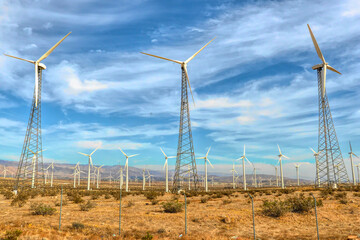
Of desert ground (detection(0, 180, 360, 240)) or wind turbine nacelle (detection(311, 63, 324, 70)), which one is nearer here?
desert ground (detection(0, 180, 360, 240))

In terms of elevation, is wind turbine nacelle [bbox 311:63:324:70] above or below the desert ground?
above

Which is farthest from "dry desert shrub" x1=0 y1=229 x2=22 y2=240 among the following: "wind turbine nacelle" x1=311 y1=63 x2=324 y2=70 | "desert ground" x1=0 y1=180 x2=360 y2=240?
"wind turbine nacelle" x1=311 y1=63 x2=324 y2=70

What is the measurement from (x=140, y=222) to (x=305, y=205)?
693 inches

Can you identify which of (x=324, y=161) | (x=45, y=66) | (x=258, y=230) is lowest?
(x=258, y=230)

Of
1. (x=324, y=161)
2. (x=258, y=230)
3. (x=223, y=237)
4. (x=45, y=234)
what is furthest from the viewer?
(x=324, y=161)

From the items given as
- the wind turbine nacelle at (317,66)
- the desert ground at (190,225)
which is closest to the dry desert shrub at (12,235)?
the desert ground at (190,225)

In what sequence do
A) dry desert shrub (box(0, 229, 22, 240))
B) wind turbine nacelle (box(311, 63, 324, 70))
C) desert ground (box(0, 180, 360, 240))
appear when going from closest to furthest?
A: dry desert shrub (box(0, 229, 22, 240)) < desert ground (box(0, 180, 360, 240)) < wind turbine nacelle (box(311, 63, 324, 70))

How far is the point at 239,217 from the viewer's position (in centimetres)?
2766

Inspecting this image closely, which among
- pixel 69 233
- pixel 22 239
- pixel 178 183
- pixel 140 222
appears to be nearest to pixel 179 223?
pixel 140 222

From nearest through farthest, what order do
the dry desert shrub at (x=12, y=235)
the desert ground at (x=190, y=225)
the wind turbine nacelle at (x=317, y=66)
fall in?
the dry desert shrub at (x=12, y=235) < the desert ground at (x=190, y=225) < the wind turbine nacelle at (x=317, y=66)

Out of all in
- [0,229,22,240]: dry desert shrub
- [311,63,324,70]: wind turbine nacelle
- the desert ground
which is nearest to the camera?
[0,229,22,240]: dry desert shrub

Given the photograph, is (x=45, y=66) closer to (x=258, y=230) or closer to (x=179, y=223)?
(x=179, y=223)

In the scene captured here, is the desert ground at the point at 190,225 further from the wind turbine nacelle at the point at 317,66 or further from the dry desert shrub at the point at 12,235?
the wind turbine nacelle at the point at 317,66

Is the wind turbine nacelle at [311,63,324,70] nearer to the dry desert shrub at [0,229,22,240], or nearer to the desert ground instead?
the desert ground
